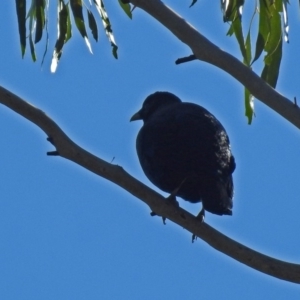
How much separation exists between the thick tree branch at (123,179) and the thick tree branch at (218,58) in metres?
0.60

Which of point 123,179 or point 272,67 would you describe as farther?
point 272,67

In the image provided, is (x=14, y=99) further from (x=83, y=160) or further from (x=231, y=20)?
(x=231, y=20)

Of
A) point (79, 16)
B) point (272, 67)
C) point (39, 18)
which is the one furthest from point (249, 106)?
point (39, 18)

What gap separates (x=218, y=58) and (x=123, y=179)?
682 mm

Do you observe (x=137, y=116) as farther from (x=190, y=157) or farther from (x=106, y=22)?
(x=190, y=157)

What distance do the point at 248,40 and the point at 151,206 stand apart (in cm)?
136

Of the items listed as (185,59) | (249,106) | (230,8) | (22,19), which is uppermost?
(230,8)

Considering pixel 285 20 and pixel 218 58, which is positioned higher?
pixel 285 20

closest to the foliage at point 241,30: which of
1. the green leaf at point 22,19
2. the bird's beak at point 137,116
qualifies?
the green leaf at point 22,19

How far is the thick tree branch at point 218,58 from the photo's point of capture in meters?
4.15

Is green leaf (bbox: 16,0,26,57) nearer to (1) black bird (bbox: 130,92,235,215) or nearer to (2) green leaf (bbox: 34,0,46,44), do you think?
(2) green leaf (bbox: 34,0,46,44)

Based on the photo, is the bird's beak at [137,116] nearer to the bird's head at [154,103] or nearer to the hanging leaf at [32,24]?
the bird's head at [154,103]

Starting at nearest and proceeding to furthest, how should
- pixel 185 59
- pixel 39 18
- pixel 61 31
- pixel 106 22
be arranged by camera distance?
pixel 185 59 → pixel 39 18 → pixel 61 31 → pixel 106 22

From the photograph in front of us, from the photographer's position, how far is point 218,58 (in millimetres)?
4254
